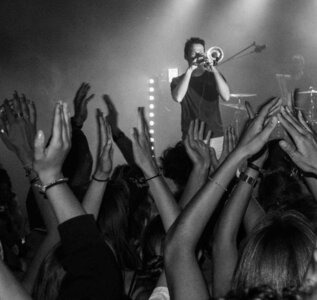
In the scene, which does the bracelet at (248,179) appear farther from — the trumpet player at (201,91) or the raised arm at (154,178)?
the trumpet player at (201,91)

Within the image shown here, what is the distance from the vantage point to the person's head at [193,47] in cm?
718

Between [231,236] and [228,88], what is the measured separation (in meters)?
5.54

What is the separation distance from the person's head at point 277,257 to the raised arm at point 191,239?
200mm

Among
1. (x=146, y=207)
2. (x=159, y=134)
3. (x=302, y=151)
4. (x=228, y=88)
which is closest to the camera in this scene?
(x=302, y=151)

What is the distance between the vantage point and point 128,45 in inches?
295

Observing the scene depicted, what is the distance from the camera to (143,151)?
7.02 ft

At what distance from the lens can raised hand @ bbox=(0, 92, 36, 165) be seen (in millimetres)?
1981

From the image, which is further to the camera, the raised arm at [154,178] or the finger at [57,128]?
the raised arm at [154,178]

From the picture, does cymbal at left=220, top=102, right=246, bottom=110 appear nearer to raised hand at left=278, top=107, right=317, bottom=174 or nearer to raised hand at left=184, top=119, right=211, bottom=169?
raised hand at left=184, top=119, right=211, bottom=169

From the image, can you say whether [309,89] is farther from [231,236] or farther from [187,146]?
[231,236]

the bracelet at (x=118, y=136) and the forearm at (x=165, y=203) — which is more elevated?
the bracelet at (x=118, y=136)

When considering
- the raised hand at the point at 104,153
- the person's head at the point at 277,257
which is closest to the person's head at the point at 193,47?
the raised hand at the point at 104,153

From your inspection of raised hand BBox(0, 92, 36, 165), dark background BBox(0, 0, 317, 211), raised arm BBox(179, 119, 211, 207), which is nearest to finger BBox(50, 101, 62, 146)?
raised hand BBox(0, 92, 36, 165)

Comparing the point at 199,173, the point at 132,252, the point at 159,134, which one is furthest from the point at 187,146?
the point at 159,134
